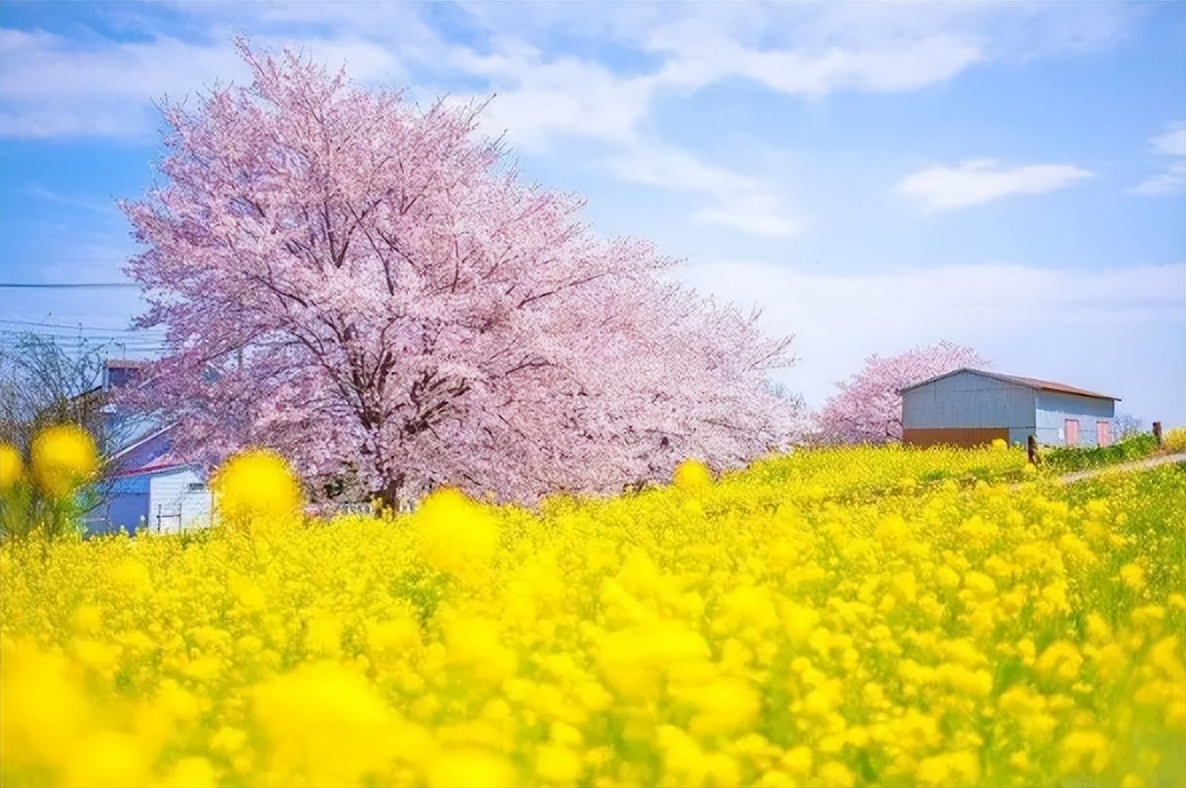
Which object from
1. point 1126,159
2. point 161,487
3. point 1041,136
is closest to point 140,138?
point 161,487

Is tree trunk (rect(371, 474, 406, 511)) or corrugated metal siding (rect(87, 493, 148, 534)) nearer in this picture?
corrugated metal siding (rect(87, 493, 148, 534))

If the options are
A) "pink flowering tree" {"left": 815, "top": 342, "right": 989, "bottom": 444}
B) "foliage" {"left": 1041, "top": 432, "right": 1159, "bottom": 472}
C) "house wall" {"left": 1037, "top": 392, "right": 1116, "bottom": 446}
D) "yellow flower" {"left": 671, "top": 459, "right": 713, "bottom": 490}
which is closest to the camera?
"yellow flower" {"left": 671, "top": 459, "right": 713, "bottom": 490}

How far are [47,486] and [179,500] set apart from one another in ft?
1.64

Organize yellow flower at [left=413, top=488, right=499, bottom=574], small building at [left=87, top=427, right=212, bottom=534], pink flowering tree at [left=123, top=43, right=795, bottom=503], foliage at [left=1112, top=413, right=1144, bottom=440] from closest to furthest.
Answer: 1. small building at [left=87, top=427, right=212, bottom=534]
2. yellow flower at [left=413, top=488, right=499, bottom=574]
3. pink flowering tree at [left=123, top=43, right=795, bottom=503]
4. foliage at [left=1112, top=413, right=1144, bottom=440]

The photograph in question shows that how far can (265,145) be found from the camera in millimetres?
5062

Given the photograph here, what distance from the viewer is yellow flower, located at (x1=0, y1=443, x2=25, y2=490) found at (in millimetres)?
2957

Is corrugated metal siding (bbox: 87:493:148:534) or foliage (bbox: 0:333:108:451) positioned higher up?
foliage (bbox: 0:333:108:451)

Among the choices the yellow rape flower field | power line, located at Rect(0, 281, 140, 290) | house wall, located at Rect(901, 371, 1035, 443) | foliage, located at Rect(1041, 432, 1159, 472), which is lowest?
the yellow rape flower field

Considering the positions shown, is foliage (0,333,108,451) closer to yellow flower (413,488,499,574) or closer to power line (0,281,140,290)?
power line (0,281,140,290)

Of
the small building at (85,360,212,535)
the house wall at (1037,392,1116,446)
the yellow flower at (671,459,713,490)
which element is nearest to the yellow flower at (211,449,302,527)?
the small building at (85,360,212,535)

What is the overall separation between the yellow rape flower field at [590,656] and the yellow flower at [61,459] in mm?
167

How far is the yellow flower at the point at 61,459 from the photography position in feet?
9.81

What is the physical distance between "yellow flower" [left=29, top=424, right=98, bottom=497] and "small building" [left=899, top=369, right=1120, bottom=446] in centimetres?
960

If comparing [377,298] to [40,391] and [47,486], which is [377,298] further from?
[47,486]
